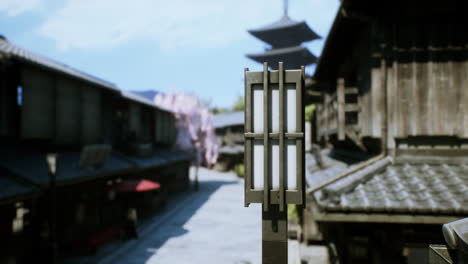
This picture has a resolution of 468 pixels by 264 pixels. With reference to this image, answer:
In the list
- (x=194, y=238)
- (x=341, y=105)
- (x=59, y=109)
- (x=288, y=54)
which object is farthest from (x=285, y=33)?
(x=341, y=105)

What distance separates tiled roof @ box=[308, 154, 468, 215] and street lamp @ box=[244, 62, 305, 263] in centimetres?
284

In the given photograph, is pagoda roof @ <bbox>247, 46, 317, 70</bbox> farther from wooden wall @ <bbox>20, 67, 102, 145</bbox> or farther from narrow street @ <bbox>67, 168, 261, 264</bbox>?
wooden wall @ <bbox>20, 67, 102, 145</bbox>

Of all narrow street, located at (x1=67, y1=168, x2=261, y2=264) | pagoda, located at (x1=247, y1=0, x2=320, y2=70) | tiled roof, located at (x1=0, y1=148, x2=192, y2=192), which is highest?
pagoda, located at (x1=247, y1=0, x2=320, y2=70)

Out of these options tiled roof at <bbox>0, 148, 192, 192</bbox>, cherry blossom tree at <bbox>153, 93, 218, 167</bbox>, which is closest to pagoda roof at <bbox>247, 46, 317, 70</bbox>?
cherry blossom tree at <bbox>153, 93, 218, 167</bbox>

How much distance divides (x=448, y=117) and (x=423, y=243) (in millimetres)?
2891

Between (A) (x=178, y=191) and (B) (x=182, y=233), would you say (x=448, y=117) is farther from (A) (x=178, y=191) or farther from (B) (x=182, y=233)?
(A) (x=178, y=191)

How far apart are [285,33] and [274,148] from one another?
4010cm

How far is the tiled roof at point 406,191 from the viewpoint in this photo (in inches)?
211

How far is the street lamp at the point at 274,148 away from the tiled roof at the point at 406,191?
284cm

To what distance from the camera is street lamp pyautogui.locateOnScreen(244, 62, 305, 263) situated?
313 centimetres

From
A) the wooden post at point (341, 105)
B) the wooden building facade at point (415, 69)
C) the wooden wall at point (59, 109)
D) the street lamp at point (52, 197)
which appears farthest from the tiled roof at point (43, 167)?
the wooden building facade at point (415, 69)

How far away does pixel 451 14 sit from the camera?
6.86 metres

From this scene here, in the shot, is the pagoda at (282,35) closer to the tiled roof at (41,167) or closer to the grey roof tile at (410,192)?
the tiled roof at (41,167)

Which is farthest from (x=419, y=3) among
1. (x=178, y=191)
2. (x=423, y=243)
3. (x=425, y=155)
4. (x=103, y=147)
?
(x=178, y=191)
